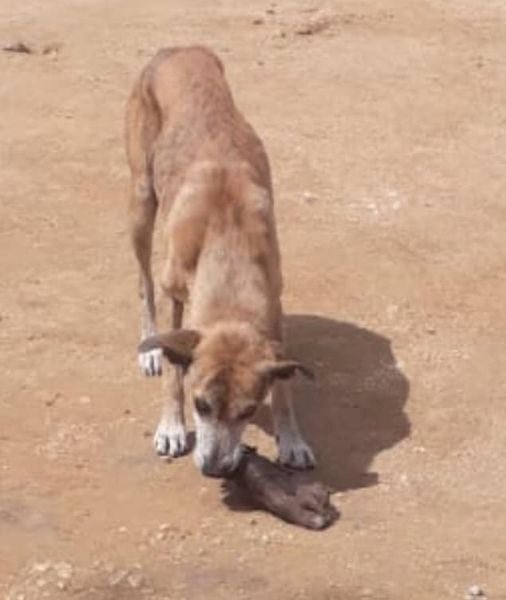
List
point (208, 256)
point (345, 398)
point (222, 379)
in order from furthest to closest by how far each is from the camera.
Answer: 1. point (345, 398)
2. point (208, 256)
3. point (222, 379)

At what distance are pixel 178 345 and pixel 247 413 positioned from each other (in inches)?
18.0

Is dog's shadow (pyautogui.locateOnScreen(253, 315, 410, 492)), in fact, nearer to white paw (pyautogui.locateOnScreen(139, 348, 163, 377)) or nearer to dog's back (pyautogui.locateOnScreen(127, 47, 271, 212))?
white paw (pyautogui.locateOnScreen(139, 348, 163, 377))

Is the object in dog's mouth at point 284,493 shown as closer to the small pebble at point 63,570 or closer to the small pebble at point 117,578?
the small pebble at point 117,578

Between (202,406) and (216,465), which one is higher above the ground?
(202,406)

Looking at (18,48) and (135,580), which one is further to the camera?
(18,48)

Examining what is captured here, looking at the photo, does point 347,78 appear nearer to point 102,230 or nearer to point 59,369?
point 102,230

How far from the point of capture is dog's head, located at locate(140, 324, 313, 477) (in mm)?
8328

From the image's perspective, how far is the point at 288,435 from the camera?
9.22 meters

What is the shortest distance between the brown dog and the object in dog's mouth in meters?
0.27

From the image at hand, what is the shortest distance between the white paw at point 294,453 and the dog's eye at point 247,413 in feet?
2.47

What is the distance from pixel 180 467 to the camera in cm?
916

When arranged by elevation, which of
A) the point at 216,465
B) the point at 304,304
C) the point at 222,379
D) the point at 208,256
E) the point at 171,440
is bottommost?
the point at 304,304

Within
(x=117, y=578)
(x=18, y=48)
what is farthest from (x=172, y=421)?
(x=18, y=48)

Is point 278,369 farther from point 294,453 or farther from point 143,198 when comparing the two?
point 143,198
